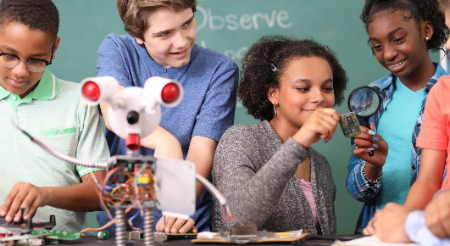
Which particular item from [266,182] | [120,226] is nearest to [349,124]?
[266,182]

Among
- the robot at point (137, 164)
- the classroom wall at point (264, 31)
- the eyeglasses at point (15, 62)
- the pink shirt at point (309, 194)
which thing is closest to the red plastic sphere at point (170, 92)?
the robot at point (137, 164)

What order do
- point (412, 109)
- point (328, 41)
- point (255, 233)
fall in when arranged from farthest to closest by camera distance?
point (328, 41) → point (412, 109) → point (255, 233)

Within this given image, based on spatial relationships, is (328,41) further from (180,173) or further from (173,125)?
(180,173)

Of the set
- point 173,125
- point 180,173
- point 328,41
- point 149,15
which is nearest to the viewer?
point 180,173

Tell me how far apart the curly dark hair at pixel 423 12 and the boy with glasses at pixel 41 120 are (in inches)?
55.0

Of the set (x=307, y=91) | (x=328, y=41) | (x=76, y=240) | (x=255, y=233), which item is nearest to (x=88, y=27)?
(x=328, y=41)

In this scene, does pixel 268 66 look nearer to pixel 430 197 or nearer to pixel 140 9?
pixel 140 9

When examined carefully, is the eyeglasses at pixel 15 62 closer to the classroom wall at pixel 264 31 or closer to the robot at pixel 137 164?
the robot at pixel 137 164

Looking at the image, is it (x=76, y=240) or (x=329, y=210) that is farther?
(x=329, y=210)

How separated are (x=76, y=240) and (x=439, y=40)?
182 cm

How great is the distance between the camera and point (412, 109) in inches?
75.7

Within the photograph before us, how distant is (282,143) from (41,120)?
93 cm

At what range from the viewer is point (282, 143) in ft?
5.51

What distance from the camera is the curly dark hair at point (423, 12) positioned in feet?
6.26
